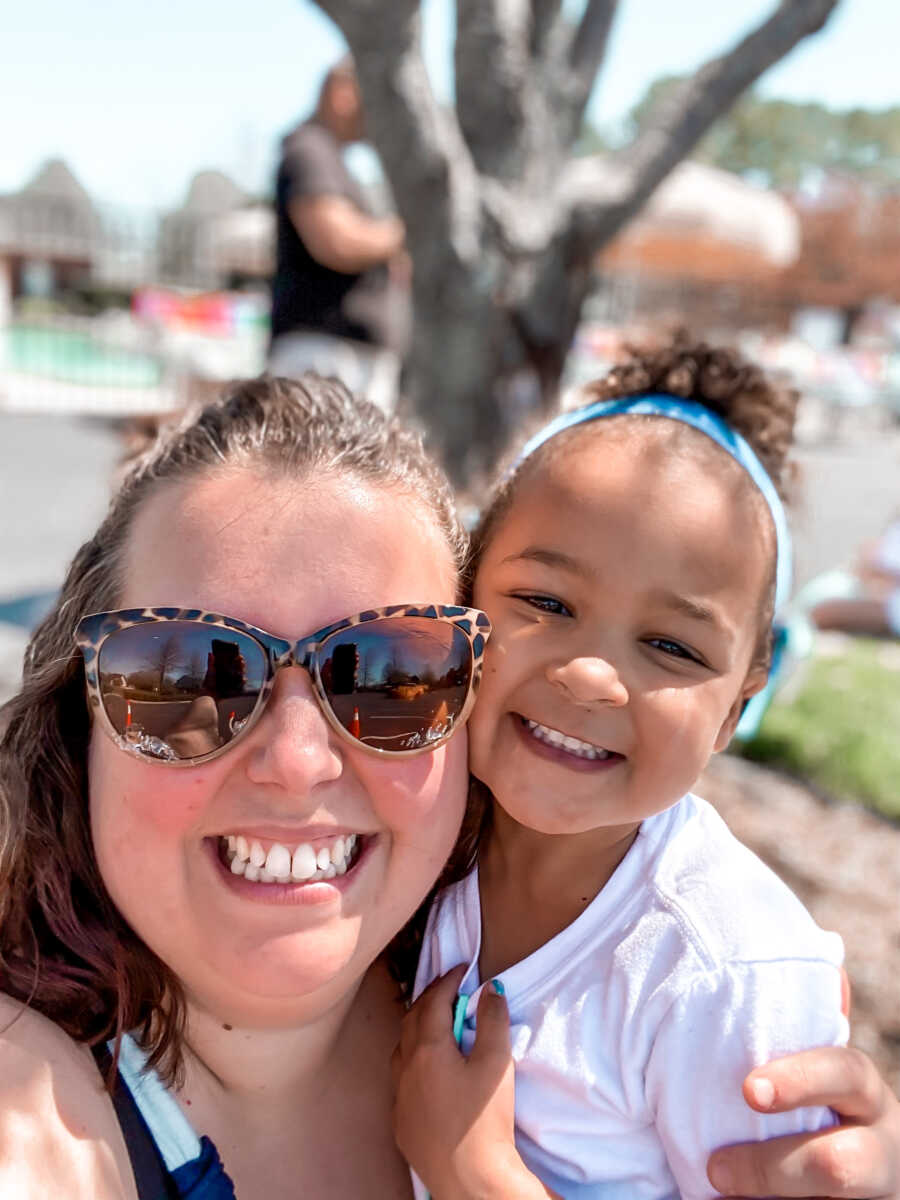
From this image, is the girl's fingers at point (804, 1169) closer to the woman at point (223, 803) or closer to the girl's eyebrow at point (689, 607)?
the woman at point (223, 803)

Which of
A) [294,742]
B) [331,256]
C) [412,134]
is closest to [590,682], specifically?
[294,742]

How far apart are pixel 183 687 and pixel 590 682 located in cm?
59

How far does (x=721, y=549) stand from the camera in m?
1.72

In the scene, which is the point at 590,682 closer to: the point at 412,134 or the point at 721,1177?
the point at 721,1177

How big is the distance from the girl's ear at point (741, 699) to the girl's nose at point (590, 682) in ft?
1.04

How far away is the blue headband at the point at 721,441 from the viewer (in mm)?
1870

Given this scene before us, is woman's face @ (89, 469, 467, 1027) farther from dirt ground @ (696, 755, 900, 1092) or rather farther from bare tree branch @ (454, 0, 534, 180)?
bare tree branch @ (454, 0, 534, 180)

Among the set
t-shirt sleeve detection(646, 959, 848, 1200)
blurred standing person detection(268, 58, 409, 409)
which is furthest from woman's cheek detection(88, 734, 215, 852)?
blurred standing person detection(268, 58, 409, 409)

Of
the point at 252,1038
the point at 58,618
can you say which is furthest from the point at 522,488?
the point at 252,1038

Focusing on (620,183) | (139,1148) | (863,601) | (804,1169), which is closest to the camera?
(139,1148)

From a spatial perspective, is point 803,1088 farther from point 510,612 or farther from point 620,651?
point 510,612

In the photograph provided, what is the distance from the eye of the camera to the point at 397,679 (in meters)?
1.42

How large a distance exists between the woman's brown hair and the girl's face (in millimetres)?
241

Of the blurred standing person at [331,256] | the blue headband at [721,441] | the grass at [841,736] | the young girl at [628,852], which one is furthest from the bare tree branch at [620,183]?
the young girl at [628,852]
